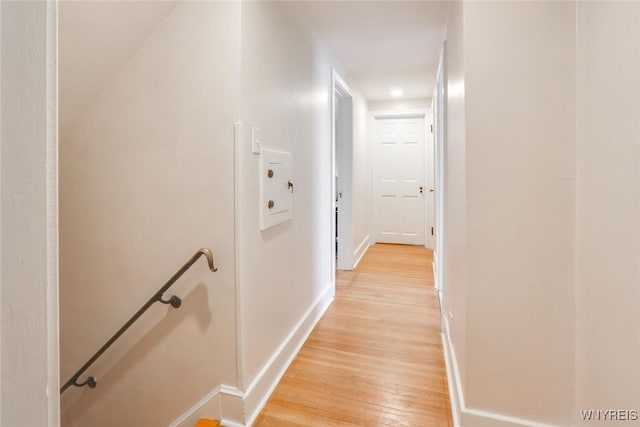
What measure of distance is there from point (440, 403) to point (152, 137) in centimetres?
199

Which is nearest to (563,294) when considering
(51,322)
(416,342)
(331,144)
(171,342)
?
(416,342)

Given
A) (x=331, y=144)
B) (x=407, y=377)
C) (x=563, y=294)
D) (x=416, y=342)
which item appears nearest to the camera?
(x=563, y=294)

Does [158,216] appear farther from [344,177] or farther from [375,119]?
[375,119]

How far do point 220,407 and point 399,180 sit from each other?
4667 millimetres

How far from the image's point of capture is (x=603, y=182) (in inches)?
48.8

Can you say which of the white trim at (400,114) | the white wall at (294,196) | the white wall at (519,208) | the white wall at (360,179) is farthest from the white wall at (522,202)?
the white trim at (400,114)

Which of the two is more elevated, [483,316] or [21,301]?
[21,301]

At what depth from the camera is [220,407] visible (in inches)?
69.0

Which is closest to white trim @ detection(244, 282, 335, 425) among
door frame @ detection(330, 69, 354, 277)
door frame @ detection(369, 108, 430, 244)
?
door frame @ detection(330, 69, 354, 277)

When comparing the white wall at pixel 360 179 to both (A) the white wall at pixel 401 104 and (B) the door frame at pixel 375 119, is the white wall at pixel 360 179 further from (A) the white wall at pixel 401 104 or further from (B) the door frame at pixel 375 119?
(A) the white wall at pixel 401 104

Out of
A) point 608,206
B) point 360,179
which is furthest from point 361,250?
point 608,206

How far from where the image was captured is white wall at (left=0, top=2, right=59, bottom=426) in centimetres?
38

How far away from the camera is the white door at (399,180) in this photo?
18.7 feet

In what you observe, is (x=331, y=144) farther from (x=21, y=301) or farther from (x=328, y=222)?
(x=21, y=301)
